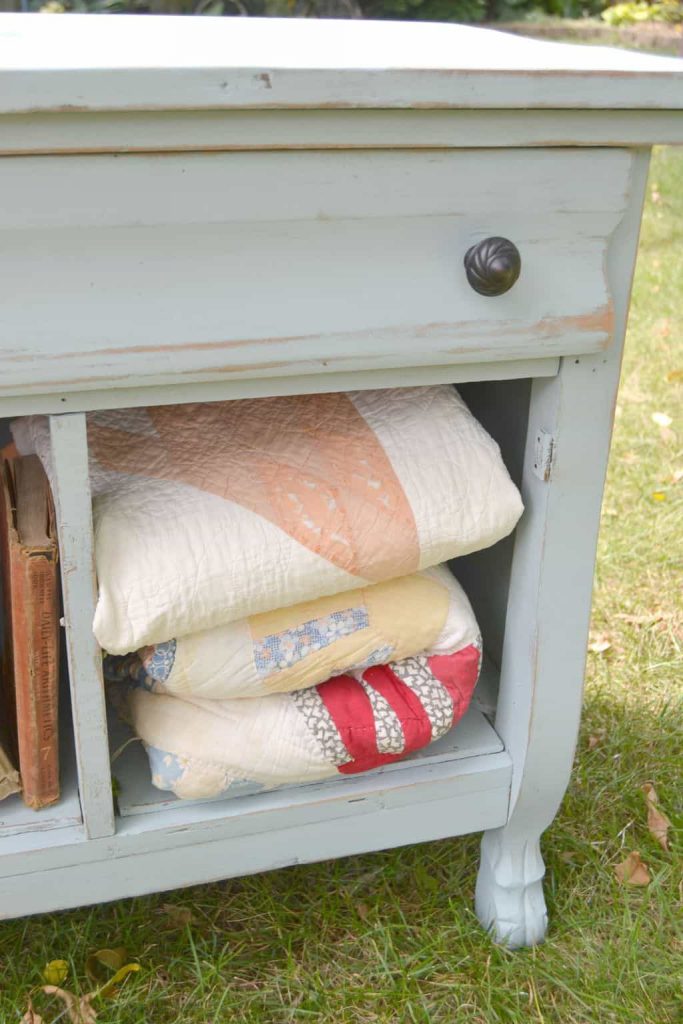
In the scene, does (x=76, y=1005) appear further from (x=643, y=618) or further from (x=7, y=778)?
(x=643, y=618)

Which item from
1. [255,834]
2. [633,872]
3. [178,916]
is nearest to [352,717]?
[255,834]

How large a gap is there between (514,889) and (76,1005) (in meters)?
0.49

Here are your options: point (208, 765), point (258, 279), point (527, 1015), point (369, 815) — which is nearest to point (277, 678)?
point (208, 765)

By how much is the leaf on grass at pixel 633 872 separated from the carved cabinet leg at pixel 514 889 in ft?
0.43

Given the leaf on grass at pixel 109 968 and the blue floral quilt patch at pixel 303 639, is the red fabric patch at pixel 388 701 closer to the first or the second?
the blue floral quilt patch at pixel 303 639

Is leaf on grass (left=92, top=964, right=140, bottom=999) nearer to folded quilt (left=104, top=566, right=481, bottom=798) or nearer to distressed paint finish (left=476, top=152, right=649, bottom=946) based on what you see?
folded quilt (left=104, top=566, right=481, bottom=798)

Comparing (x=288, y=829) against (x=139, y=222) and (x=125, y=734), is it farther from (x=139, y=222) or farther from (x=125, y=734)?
(x=139, y=222)

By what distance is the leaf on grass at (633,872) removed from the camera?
1.27 m

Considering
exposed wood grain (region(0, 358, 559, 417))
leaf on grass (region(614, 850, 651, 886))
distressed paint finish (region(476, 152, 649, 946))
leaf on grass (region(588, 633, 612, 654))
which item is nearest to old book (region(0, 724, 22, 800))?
exposed wood grain (region(0, 358, 559, 417))

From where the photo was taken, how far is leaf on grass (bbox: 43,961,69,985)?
1123mm

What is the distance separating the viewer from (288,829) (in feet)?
3.42

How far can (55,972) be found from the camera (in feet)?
3.69

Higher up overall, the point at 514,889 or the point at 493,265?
the point at 493,265

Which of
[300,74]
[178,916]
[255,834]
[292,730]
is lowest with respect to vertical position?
[178,916]
